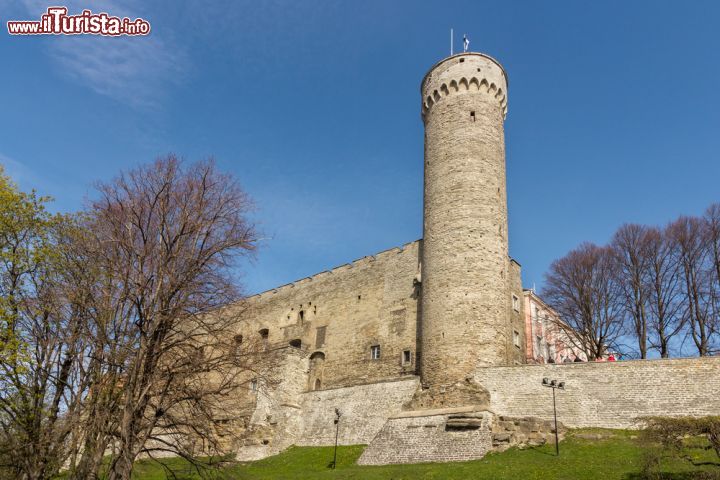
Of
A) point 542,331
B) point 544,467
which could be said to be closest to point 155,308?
point 544,467

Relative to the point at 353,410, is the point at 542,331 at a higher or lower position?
higher

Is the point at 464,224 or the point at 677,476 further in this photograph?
the point at 464,224

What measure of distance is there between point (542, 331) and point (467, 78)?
52.4 ft

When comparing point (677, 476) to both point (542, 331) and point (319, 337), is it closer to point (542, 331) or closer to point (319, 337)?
point (319, 337)

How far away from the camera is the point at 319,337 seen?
3434 centimetres

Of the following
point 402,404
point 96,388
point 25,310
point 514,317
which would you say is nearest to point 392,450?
point 402,404

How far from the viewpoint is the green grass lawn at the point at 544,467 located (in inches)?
666

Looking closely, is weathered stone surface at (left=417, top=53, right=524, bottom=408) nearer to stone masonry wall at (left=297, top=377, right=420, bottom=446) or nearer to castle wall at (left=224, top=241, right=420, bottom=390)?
stone masonry wall at (left=297, top=377, right=420, bottom=446)

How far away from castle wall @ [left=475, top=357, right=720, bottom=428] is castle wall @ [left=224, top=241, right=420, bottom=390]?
5.95 m

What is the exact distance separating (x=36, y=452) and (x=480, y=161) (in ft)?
66.1

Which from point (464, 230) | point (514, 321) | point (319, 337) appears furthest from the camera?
point (319, 337)

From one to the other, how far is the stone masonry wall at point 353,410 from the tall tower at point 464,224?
1.65 m

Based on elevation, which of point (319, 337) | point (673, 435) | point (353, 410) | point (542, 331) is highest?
point (542, 331)

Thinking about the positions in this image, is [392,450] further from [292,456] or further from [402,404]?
[292,456]
